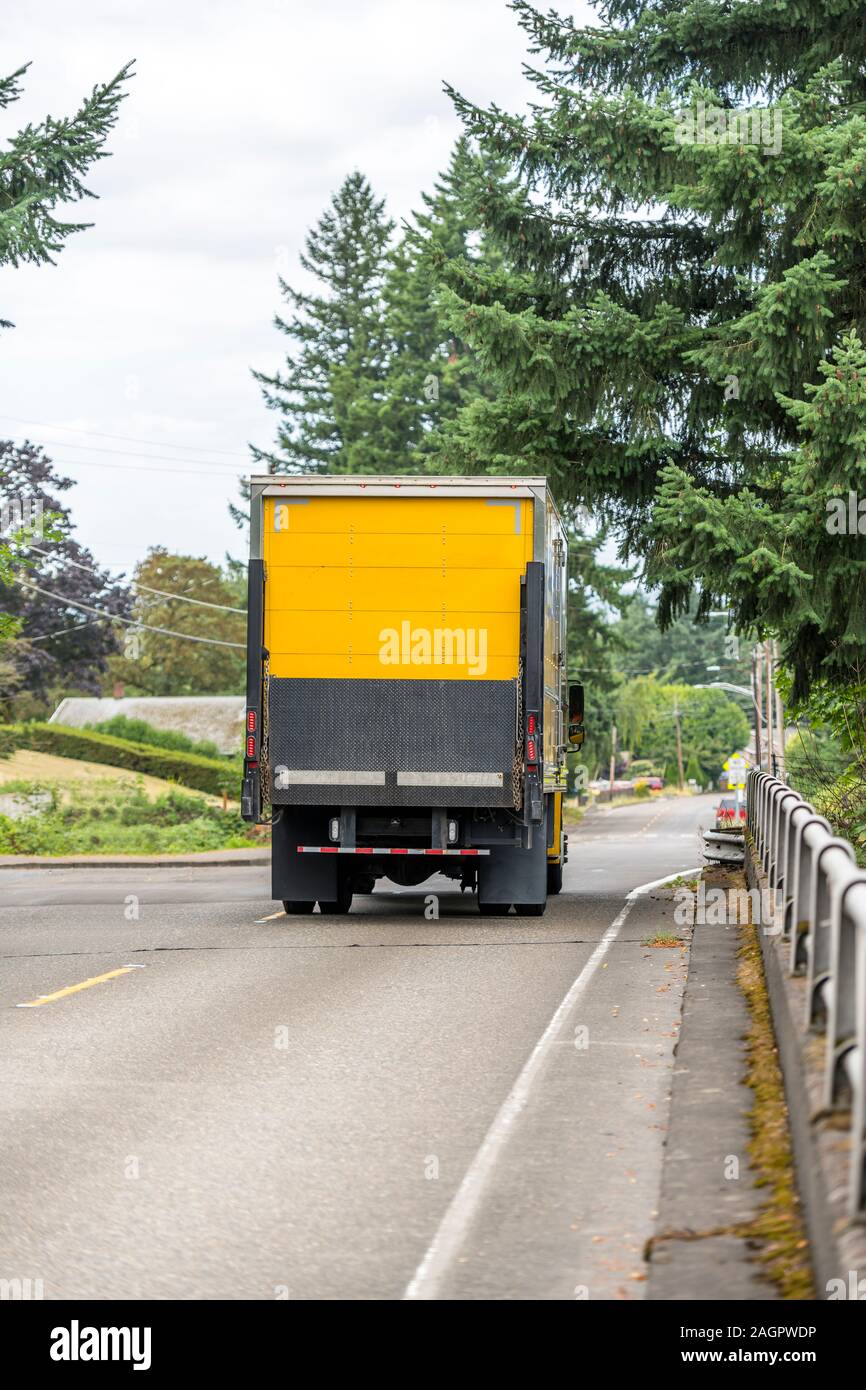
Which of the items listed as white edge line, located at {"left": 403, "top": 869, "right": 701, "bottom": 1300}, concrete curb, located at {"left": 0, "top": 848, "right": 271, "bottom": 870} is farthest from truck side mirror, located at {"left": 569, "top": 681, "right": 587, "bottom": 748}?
concrete curb, located at {"left": 0, "top": 848, "right": 271, "bottom": 870}

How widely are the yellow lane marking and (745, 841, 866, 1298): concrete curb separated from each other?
5.29 meters

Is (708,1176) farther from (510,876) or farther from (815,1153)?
(510,876)

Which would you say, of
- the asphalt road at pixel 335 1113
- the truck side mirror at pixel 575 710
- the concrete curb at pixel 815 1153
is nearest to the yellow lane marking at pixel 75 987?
the asphalt road at pixel 335 1113

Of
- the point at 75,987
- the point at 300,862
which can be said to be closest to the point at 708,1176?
the point at 75,987

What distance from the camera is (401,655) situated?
1614 centimetres

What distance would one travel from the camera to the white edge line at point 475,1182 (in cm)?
547

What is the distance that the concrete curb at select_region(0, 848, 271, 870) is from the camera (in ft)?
100

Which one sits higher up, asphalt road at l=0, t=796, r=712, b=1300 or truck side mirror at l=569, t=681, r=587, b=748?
truck side mirror at l=569, t=681, r=587, b=748

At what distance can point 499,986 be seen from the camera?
480 inches

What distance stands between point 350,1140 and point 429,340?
182 feet

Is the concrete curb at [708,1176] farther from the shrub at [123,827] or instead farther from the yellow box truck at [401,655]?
the shrub at [123,827]

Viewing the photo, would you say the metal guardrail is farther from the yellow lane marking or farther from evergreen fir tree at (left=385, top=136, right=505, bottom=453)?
evergreen fir tree at (left=385, top=136, right=505, bottom=453)

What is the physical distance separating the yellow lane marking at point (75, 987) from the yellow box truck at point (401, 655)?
289cm
